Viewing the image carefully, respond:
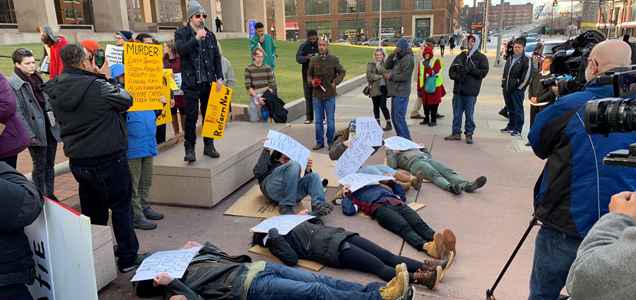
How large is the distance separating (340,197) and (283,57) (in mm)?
23900

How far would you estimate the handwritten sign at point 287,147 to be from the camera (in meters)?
5.09

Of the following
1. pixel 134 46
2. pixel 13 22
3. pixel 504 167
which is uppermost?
pixel 13 22

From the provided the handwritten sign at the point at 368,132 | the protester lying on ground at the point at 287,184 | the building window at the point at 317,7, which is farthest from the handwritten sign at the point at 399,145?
the building window at the point at 317,7

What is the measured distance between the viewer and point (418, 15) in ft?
279

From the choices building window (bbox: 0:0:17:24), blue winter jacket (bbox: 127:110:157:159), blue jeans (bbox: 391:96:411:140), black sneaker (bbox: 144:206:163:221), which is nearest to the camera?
blue winter jacket (bbox: 127:110:157:159)

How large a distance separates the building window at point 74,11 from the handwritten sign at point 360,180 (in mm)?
35869

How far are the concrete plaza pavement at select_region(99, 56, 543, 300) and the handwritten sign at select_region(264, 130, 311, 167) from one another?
727 millimetres

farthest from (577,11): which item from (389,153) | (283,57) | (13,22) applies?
(389,153)

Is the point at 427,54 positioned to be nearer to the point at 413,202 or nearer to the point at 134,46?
the point at 413,202

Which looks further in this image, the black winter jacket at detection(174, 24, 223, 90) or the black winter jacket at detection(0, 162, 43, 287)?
the black winter jacket at detection(174, 24, 223, 90)

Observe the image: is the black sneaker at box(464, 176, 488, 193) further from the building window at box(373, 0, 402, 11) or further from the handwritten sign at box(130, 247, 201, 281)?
the building window at box(373, 0, 402, 11)

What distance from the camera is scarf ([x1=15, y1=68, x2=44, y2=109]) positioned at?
4676 millimetres

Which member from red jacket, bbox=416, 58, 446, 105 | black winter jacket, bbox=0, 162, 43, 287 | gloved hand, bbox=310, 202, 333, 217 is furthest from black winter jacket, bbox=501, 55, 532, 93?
black winter jacket, bbox=0, 162, 43, 287

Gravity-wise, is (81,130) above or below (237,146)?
above
